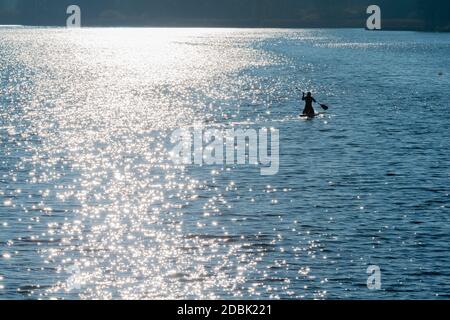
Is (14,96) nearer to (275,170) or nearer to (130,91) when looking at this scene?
(130,91)

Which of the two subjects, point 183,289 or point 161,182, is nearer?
point 183,289

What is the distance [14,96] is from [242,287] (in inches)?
4337

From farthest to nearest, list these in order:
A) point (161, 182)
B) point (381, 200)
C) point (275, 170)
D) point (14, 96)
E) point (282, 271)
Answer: point (14, 96) → point (275, 170) → point (161, 182) → point (381, 200) → point (282, 271)

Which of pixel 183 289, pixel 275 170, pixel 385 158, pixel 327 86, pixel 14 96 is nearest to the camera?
pixel 183 289

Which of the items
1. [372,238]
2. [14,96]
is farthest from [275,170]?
[14,96]

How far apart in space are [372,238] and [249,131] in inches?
1918

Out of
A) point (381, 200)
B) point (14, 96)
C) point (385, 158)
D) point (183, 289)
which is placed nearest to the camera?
point (183, 289)

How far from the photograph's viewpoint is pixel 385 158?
81938 mm

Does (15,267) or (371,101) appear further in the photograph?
(371,101)

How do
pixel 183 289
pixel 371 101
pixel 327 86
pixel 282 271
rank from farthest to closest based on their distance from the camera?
pixel 327 86 → pixel 371 101 → pixel 282 271 → pixel 183 289

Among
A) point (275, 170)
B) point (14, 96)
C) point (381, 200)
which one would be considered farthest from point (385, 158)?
point (14, 96)

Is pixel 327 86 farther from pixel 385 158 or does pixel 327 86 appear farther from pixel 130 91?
pixel 385 158

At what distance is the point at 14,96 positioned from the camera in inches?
5856

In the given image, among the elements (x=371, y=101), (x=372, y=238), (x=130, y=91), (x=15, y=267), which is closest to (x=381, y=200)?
(x=372, y=238)
